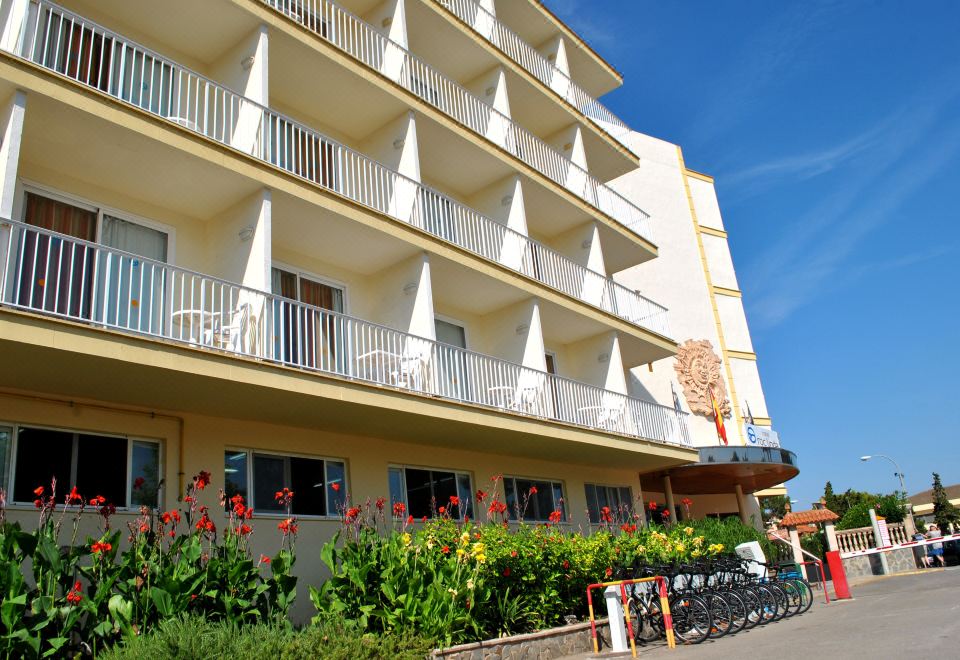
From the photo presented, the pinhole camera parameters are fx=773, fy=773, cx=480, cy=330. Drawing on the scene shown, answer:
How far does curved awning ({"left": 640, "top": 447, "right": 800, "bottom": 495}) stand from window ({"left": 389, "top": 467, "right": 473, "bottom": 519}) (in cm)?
806

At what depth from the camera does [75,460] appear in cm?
999

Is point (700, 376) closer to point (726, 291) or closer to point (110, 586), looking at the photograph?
point (726, 291)

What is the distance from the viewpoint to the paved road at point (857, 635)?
8477 millimetres

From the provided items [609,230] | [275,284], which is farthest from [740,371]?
[275,284]

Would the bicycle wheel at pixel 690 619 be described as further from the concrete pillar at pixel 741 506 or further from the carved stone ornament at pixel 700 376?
the carved stone ornament at pixel 700 376

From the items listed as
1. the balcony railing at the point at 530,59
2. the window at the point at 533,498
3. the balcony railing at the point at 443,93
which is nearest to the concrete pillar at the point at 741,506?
the balcony railing at the point at 443,93

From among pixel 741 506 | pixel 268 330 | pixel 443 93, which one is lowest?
pixel 741 506

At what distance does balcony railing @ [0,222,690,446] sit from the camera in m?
9.34

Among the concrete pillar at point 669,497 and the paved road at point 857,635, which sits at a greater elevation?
the concrete pillar at point 669,497

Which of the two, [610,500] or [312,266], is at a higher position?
[312,266]

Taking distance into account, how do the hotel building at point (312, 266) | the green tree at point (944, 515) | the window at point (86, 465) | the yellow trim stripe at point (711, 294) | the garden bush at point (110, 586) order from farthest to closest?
the green tree at point (944, 515), the yellow trim stripe at point (711, 294), the hotel building at point (312, 266), the window at point (86, 465), the garden bush at point (110, 586)

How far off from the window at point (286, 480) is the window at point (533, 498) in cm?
466

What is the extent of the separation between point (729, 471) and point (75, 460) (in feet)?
60.7

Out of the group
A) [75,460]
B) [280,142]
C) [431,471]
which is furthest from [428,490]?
[280,142]
